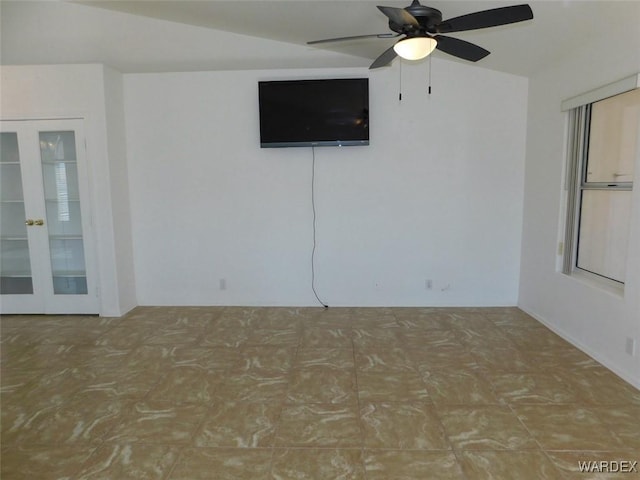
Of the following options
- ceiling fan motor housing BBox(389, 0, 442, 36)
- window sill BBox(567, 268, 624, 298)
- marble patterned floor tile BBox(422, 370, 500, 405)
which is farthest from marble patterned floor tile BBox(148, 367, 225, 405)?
window sill BBox(567, 268, 624, 298)

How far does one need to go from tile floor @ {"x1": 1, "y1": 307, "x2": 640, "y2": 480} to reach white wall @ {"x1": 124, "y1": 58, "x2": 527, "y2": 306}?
68 centimetres

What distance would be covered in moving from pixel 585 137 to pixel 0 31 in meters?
6.29

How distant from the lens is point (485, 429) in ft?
7.71

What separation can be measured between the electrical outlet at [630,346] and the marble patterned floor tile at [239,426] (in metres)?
2.59

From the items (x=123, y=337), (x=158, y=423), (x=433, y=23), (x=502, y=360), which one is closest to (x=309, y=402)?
(x=158, y=423)

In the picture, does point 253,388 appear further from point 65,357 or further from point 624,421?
point 624,421

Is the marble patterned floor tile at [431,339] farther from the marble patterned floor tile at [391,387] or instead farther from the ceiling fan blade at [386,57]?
the ceiling fan blade at [386,57]

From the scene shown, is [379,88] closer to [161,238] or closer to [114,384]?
[161,238]

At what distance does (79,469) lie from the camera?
2062 millimetres

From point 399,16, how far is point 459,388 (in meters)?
2.51

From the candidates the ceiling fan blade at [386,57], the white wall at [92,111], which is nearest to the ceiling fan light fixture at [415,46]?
the ceiling fan blade at [386,57]

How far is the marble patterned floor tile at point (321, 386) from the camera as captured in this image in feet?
8.85

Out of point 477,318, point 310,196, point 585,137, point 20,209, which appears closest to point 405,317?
point 477,318

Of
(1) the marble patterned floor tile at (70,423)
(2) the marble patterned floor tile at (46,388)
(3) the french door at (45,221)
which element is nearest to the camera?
(1) the marble patterned floor tile at (70,423)
